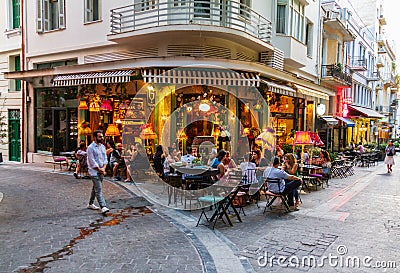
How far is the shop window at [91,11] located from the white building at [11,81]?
16.8ft

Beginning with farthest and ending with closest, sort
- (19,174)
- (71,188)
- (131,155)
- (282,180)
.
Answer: (19,174)
(131,155)
(71,188)
(282,180)

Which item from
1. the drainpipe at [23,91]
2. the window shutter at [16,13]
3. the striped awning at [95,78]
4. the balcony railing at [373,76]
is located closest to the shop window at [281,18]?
the striped awning at [95,78]

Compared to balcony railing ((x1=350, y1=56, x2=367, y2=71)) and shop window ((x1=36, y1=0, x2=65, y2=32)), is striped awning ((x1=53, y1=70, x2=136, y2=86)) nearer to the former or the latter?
shop window ((x1=36, y1=0, x2=65, y2=32))

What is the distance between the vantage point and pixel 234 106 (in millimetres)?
13500

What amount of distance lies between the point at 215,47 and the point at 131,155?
16.2 ft

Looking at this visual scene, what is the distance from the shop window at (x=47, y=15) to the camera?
1584cm

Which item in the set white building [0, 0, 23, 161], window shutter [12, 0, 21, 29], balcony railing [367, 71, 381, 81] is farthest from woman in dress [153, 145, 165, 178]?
balcony railing [367, 71, 381, 81]

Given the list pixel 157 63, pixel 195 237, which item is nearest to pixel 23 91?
pixel 157 63

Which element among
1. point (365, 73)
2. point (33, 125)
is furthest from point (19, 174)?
Result: point (365, 73)

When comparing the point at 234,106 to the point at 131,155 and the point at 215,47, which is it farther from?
the point at 131,155

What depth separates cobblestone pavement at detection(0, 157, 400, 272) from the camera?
4992mm

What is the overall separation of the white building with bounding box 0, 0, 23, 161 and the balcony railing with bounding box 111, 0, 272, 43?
7688 millimetres

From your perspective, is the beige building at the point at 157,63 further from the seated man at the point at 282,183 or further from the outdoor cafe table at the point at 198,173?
the seated man at the point at 282,183

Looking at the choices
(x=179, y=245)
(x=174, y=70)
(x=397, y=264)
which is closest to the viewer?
(x=397, y=264)
